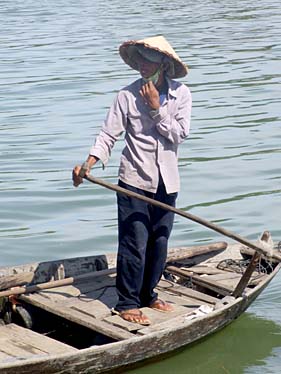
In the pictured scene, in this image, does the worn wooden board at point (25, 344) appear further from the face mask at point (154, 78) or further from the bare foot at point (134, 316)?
the face mask at point (154, 78)

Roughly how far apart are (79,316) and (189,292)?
1.00 meters

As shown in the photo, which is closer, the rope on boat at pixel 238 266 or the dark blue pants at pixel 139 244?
the dark blue pants at pixel 139 244

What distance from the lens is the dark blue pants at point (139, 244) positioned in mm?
6723

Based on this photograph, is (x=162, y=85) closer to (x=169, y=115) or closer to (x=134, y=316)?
(x=169, y=115)

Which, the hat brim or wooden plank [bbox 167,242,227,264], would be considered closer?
the hat brim

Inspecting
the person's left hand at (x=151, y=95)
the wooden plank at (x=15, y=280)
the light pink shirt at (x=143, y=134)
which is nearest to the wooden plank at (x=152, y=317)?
the wooden plank at (x=15, y=280)

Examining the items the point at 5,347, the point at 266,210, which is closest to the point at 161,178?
the point at 5,347

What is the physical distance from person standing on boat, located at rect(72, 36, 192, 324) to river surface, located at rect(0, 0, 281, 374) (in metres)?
0.76

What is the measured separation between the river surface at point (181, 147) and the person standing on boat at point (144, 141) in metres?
0.76

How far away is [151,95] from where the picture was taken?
21.3 feet

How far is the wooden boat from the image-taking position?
6.32 m

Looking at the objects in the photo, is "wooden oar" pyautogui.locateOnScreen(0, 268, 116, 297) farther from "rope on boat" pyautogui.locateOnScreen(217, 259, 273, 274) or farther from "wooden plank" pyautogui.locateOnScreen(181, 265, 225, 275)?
"rope on boat" pyautogui.locateOnScreen(217, 259, 273, 274)

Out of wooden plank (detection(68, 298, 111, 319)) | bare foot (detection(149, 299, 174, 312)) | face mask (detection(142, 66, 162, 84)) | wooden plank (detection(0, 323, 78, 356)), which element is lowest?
bare foot (detection(149, 299, 174, 312))

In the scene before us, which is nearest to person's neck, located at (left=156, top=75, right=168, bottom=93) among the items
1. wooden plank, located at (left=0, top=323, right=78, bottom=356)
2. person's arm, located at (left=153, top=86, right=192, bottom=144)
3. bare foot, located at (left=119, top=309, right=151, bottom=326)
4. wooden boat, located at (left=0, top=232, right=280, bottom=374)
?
person's arm, located at (left=153, top=86, right=192, bottom=144)
